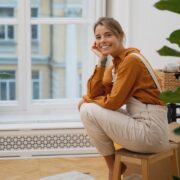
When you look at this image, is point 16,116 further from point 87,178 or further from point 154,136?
point 154,136

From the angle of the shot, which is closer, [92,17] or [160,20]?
[160,20]

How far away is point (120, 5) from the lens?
350cm

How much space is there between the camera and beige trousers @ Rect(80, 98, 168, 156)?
2.12 metres

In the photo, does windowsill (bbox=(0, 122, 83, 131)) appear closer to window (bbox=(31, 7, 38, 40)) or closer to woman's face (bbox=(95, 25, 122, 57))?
window (bbox=(31, 7, 38, 40))

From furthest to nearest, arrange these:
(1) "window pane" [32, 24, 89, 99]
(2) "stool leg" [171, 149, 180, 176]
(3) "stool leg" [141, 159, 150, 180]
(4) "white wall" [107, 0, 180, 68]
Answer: (1) "window pane" [32, 24, 89, 99] < (4) "white wall" [107, 0, 180, 68] < (2) "stool leg" [171, 149, 180, 176] < (3) "stool leg" [141, 159, 150, 180]

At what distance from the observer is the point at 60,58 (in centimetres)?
382

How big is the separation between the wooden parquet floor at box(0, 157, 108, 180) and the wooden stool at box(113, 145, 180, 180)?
0.66m

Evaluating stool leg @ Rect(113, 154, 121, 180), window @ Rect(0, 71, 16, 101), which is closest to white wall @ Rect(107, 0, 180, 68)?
window @ Rect(0, 71, 16, 101)

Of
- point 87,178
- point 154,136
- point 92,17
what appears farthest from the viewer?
point 92,17

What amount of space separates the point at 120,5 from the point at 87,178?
158cm

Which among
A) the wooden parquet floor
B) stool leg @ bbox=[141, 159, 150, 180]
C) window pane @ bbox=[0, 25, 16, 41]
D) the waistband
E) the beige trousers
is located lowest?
the wooden parquet floor

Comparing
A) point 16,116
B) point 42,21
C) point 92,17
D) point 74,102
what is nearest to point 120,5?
point 92,17

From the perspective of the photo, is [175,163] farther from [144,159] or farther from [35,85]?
[35,85]

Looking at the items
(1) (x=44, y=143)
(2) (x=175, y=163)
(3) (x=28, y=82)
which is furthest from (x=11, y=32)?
(2) (x=175, y=163)
